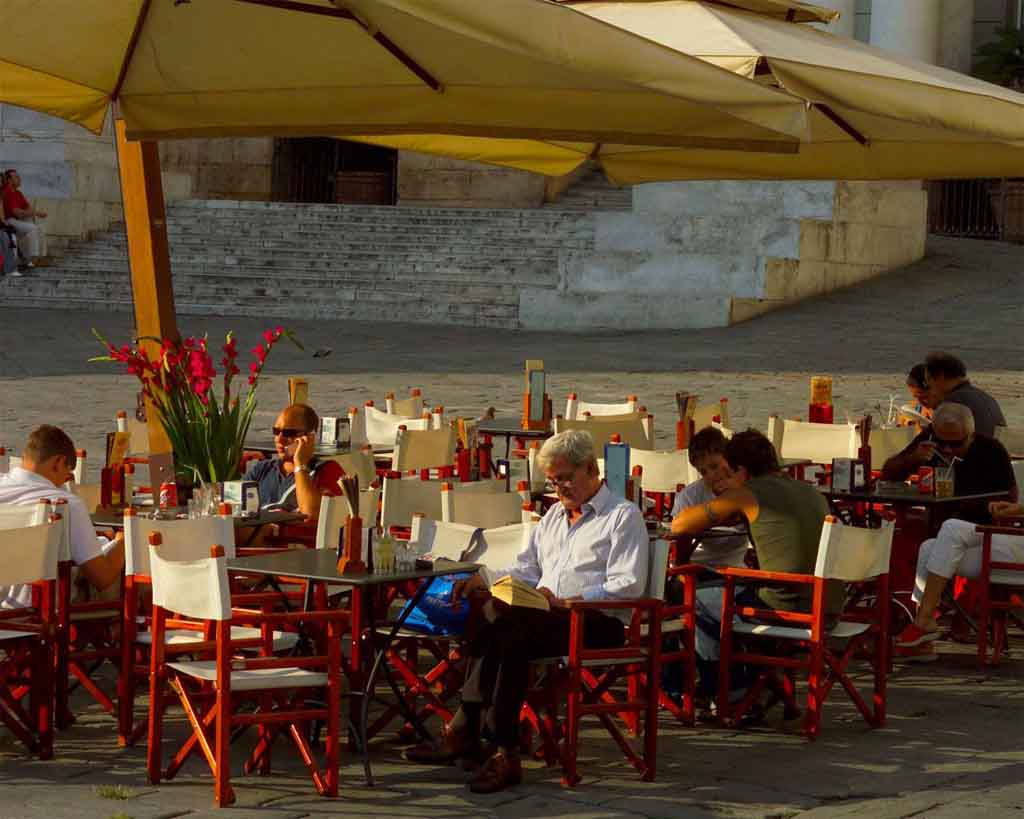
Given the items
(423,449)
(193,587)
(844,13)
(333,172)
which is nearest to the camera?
(193,587)

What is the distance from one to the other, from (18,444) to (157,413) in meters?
5.79

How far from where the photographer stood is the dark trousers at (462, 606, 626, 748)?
6281 millimetres

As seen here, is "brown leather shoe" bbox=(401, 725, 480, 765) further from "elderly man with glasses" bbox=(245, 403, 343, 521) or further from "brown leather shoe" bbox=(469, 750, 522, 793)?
"elderly man with glasses" bbox=(245, 403, 343, 521)

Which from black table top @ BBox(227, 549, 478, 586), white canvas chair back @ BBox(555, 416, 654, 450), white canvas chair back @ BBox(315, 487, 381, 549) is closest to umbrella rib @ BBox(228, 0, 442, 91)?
white canvas chair back @ BBox(315, 487, 381, 549)

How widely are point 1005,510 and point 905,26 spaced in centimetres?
2263

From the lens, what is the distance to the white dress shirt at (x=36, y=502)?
683 cm

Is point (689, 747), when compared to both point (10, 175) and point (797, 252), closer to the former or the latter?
point (797, 252)

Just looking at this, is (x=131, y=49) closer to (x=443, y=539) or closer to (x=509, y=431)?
(x=443, y=539)

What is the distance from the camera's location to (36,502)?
6.93 metres

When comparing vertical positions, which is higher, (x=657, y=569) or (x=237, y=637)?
(x=657, y=569)

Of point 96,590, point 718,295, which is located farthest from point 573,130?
point 718,295

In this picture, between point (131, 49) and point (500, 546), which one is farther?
point (131, 49)

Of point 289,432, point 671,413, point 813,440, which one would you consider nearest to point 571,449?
point 289,432

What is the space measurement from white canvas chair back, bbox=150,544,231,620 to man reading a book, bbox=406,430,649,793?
884 millimetres
